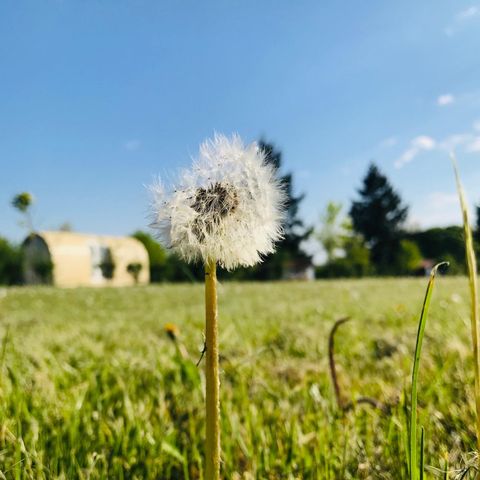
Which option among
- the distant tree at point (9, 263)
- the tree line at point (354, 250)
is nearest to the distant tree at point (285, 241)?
the tree line at point (354, 250)

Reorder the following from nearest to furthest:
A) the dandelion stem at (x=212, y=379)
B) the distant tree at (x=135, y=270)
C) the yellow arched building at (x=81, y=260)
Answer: the dandelion stem at (x=212, y=379) → the yellow arched building at (x=81, y=260) → the distant tree at (x=135, y=270)

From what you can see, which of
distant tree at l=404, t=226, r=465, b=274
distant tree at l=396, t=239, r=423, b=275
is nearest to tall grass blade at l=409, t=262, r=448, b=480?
distant tree at l=404, t=226, r=465, b=274

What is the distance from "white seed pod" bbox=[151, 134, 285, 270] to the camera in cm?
73

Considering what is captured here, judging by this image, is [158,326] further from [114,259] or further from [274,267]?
[114,259]

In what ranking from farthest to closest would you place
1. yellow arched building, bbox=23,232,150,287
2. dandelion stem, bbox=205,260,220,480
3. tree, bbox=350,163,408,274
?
tree, bbox=350,163,408,274 → yellow arched building, bbox=23,232,150,287 → dandelion stem, bbox=205,260,220,480

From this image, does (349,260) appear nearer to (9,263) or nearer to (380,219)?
(380,219)

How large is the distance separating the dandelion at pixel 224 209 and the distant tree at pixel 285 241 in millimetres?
18

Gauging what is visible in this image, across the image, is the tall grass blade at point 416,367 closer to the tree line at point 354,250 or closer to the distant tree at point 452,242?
the distant tree at point 452,242

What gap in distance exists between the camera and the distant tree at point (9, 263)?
914 inches

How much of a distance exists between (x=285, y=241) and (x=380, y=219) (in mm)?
29089

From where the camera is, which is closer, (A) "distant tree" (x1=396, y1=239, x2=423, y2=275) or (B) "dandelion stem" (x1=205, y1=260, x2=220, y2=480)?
(B) "dandelion stem" (x1=205, y1=260, x2=220, y2=480)

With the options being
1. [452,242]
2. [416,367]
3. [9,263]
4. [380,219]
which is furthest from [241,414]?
[380,219]

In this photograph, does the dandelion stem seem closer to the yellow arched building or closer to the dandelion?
the dandelion

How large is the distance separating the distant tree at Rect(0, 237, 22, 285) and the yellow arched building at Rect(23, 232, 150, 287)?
380 millimetres
